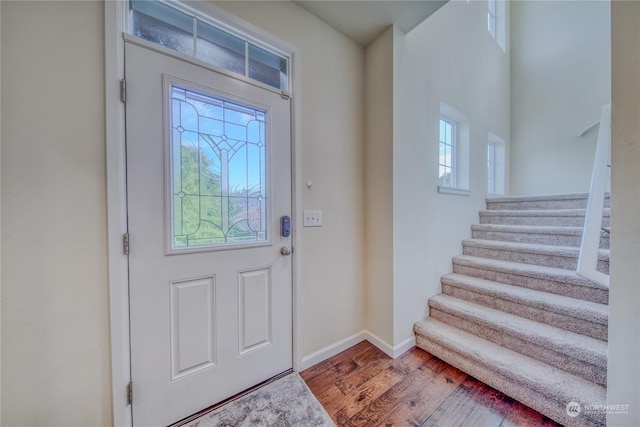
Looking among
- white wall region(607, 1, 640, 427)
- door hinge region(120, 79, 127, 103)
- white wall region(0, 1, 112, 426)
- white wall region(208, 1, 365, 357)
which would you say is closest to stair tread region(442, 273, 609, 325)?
white wall region(607, 1, 640, 427)

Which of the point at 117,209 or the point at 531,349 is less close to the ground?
the point at 117,209

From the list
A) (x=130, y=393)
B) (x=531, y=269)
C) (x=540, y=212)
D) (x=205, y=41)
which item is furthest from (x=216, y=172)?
(x=540, y=212)

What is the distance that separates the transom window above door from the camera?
3.86 feet

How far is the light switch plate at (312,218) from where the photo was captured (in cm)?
165

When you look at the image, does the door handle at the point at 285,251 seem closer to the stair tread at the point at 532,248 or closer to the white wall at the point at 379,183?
the white wall at the point at 379,183

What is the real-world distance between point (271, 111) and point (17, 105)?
109cm

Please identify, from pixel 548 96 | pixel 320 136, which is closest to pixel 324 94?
pixel 320 136

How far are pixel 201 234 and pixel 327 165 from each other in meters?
1.00

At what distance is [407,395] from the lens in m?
1.42

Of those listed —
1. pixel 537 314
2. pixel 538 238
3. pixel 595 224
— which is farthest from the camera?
pixel 538 238

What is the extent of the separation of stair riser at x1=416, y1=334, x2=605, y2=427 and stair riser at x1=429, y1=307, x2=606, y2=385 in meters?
0.23

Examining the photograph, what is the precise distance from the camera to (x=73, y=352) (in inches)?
39.3

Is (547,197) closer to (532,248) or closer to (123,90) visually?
(532,248)

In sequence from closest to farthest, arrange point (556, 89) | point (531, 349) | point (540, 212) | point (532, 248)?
point (531, 349) < point (532, 248) < point (540, 212) < point (556, 89)
